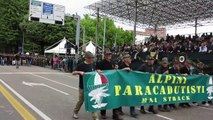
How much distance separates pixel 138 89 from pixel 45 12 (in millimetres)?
30460

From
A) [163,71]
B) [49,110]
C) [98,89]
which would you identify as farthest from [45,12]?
[98,89]

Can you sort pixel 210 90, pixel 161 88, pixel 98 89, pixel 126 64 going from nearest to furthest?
1. pixel 98 89
2. pixel 126 64
3. pixel 161 88
4. pixel 210 90

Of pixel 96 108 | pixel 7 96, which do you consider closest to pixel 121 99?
pixel 96 108

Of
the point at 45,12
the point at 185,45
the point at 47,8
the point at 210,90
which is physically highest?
the point at 47,8

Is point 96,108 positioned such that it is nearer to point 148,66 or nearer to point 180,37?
point 148,66

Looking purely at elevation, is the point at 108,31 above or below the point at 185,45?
above

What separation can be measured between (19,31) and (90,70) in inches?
2385

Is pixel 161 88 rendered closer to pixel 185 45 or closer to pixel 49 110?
pixel 49 110

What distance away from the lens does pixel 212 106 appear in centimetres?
1420

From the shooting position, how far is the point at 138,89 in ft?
34.9

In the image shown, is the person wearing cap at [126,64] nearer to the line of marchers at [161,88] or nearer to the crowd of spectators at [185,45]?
the line of marchers at [161,88]

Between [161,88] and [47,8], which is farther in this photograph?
[47,8]

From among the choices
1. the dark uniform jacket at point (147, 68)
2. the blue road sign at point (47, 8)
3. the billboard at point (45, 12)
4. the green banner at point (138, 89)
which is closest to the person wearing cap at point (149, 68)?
the dark uniform jacket at point (147, 68)

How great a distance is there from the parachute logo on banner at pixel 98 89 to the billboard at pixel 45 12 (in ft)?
101
